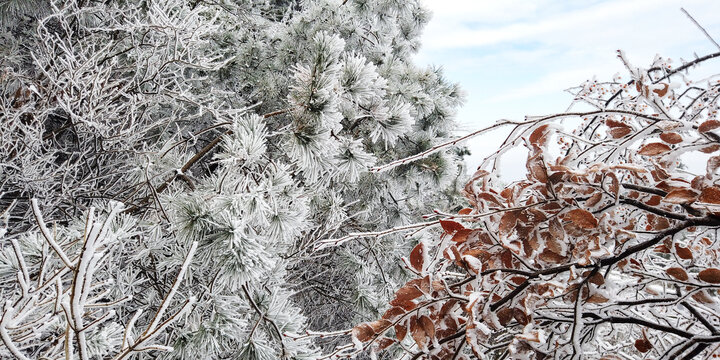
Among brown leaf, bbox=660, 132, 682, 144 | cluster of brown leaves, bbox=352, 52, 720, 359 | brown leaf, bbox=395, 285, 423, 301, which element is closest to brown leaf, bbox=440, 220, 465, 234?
cluster of brown leaves, bbox=352, 52, 720, 359

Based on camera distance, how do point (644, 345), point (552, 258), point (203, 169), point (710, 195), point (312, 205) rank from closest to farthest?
1. point (710, 195)
2. point (552, 258)
3. point (644, 345)
4. point (312, 205)
5. point (203, 169)

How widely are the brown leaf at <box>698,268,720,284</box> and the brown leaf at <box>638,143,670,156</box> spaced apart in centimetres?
18

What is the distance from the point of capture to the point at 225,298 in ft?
6.98

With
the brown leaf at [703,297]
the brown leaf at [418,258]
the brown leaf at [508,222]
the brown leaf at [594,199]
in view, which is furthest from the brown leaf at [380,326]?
the brown leaf at [703,297]

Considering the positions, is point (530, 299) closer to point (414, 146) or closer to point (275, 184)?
point (275, 184)

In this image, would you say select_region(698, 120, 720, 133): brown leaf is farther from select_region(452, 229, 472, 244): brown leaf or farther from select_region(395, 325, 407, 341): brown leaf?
select_region(395, 325, 407, 341): brown leaf

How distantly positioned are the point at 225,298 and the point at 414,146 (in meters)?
1.84

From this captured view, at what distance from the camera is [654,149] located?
2.27 feet

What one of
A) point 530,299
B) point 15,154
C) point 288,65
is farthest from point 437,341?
point 288,65

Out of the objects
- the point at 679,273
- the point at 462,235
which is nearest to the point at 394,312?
the point at 462,235

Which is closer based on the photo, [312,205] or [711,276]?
[711,276]

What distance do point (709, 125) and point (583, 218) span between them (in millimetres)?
212

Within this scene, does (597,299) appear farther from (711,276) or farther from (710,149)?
(710,149)

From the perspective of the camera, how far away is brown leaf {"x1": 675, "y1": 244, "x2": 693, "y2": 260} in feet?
2.38
